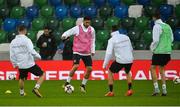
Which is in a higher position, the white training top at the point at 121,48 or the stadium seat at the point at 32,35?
the white training top at the point at 121,48

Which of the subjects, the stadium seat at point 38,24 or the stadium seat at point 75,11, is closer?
the stadium seat at point 38,24

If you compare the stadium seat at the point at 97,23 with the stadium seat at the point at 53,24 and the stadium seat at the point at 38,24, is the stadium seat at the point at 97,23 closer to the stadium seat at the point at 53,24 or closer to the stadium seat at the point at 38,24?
the stadium seat at the point at 53,24

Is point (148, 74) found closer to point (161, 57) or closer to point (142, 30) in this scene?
point (142, 30)

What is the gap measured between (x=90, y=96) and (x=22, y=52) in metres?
2.23

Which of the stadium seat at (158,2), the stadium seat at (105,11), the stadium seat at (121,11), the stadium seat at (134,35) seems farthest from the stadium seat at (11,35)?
the stadium seat at (158,2)

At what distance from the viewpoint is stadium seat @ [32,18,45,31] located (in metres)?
30.5

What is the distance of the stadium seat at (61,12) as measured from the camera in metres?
30.9

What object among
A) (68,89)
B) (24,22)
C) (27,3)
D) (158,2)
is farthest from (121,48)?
(27,3)

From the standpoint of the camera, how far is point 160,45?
61.6 ft

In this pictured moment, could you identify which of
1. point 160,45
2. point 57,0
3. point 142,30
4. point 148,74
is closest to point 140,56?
point 148,74

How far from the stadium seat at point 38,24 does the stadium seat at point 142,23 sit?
4.14 m

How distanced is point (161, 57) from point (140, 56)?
820 cm

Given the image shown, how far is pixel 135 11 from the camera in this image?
30.5 metres

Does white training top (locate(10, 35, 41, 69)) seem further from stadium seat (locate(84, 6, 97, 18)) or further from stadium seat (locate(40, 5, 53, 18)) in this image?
stadium seat (locate(40, 5, 53, 18))
